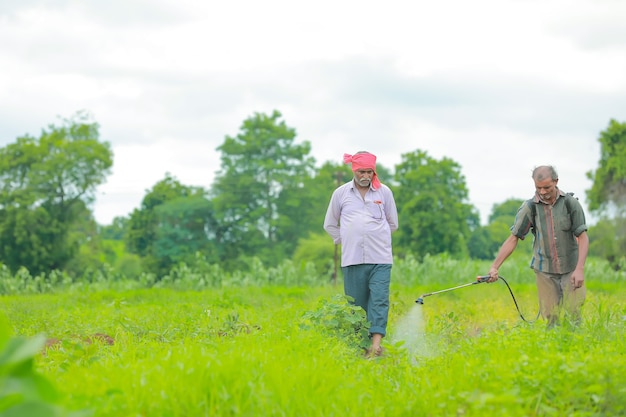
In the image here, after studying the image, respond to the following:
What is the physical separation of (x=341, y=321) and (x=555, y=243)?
2.29 metres

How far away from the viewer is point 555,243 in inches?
330

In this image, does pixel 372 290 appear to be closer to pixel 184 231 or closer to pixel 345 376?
pixel 345 376

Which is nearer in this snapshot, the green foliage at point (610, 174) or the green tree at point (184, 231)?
the green foliage at point (610, 174)

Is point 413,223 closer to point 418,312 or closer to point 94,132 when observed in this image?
point 94,132

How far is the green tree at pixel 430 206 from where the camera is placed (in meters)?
56.5

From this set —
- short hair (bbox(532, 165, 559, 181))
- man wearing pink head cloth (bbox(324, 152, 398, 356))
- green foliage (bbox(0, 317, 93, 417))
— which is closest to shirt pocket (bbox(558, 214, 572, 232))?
short hair (bbox(532, 165, 559, 181))

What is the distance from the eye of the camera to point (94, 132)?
5625cm

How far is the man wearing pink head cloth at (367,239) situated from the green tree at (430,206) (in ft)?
150

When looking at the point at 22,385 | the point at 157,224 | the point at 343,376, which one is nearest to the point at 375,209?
the point at 343,376

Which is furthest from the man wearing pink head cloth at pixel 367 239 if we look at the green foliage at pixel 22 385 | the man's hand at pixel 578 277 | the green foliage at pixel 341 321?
the green foliage at pixel 22 385

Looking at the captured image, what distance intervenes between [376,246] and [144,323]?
332 centimetres

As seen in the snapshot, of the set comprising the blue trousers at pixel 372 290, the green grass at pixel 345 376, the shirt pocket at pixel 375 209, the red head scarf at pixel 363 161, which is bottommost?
the green grass at pixel 345 376

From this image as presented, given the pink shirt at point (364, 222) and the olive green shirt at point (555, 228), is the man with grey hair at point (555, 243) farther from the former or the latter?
the pink shirt at point (364, 222)

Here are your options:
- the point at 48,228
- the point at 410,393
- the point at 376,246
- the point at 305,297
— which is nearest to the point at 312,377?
the point at 410,393
